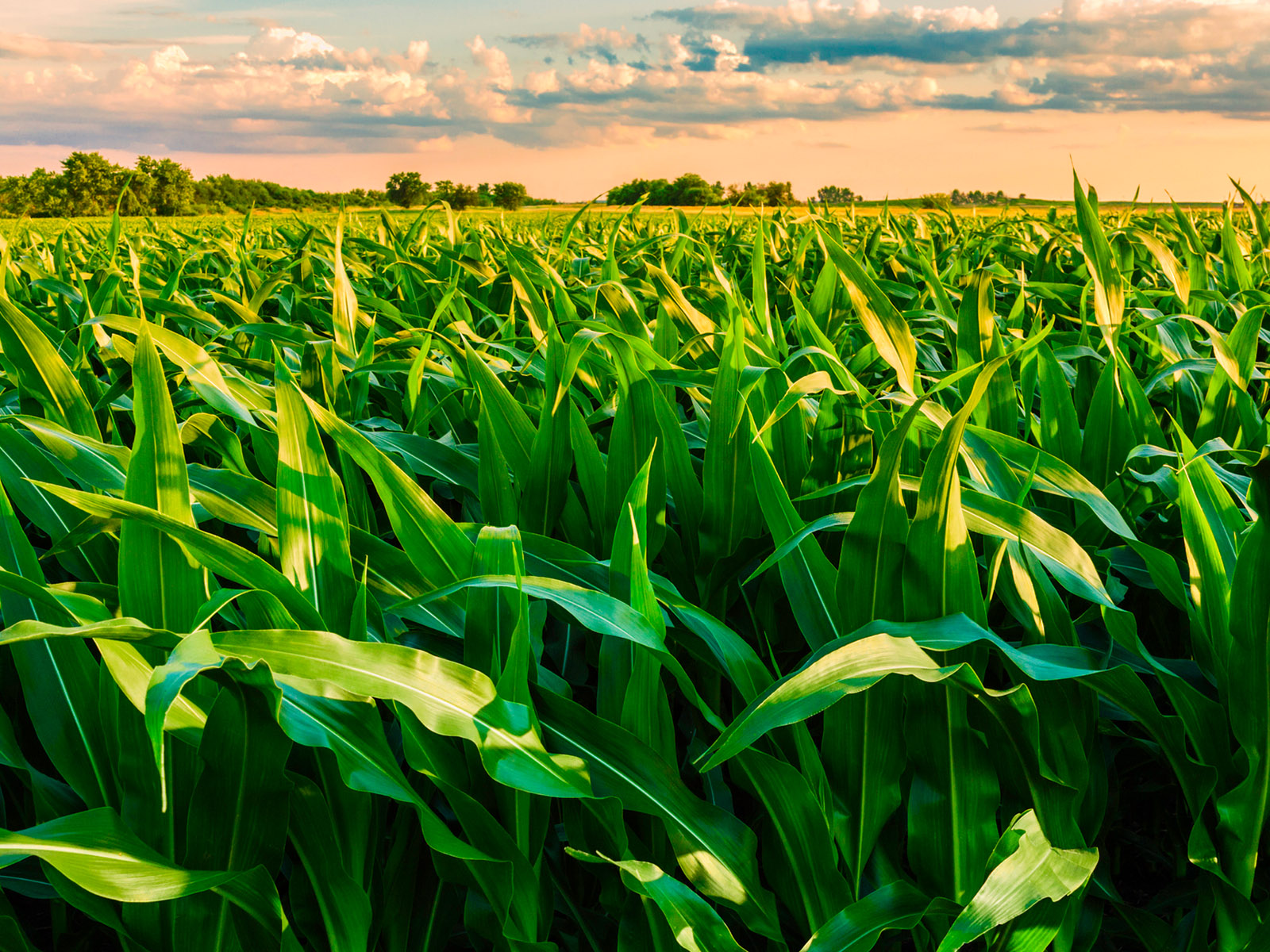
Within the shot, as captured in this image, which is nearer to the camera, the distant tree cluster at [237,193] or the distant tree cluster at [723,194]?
the distant tree cluster at [723,194]

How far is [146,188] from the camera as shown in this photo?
1208 inches

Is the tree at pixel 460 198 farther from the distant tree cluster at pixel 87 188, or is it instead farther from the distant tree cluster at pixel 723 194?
the distant tree cluster at pixel 87 188

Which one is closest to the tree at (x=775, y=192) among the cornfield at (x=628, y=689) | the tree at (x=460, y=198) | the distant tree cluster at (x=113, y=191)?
the cornfield at (x=628, y=689)

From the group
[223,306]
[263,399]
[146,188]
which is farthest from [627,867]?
[146,188]

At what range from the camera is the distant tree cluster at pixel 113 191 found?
35.8 metres

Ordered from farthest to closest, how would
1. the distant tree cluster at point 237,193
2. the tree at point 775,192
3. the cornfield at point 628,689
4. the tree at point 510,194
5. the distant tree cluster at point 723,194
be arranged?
the distant tree cluster at point 237,193, the tree at point 510,194, the tree at point 775,192, the distant tree cluster at point 723,194, the cornfield at point 628,689

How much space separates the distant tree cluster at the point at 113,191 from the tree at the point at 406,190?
1095 cm

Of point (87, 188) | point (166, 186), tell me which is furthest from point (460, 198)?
point (87, 188)

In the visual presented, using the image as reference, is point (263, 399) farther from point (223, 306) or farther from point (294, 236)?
point (294, 236)

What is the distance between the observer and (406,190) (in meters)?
23.5

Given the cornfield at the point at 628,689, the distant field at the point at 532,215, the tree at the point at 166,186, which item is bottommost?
the cornfield at the point at 628,689

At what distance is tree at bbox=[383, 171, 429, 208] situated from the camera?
23.0 metres

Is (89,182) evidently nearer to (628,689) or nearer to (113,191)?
(113,191)

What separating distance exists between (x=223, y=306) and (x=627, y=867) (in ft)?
8.73
